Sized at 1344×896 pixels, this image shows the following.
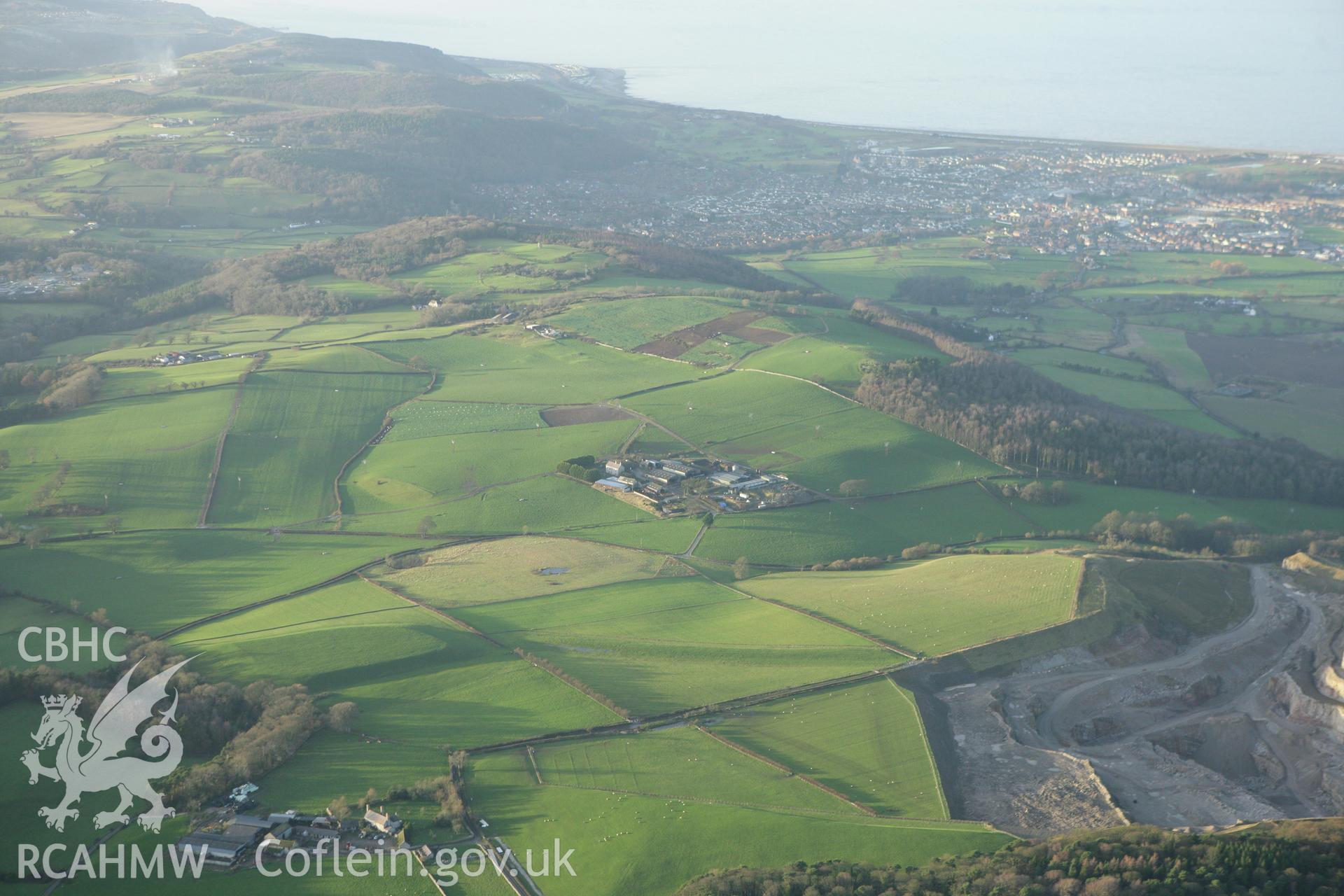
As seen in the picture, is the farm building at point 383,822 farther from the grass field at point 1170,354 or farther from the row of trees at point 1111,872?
the grass field at point 1170,354

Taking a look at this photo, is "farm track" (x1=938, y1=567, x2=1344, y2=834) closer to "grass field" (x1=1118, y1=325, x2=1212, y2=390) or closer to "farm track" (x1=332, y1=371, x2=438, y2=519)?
"farm track" (x1=332, y1=371, x2=438, y2=519)

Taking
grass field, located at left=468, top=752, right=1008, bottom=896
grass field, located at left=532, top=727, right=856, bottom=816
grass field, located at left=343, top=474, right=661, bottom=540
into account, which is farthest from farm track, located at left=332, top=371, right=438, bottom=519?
grass field, located at left=468, top=752, right=1008, bottom=896

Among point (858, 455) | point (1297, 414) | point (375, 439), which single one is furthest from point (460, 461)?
point (1297, 414)

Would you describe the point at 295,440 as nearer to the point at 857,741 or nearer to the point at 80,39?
the point at 857,741

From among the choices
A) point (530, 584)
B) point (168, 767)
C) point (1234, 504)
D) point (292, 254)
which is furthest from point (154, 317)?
point (1234, 504)

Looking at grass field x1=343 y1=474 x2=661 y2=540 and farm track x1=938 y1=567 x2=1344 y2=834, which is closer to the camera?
farm track x1=938 y1=567 x2=1344 y2=834
